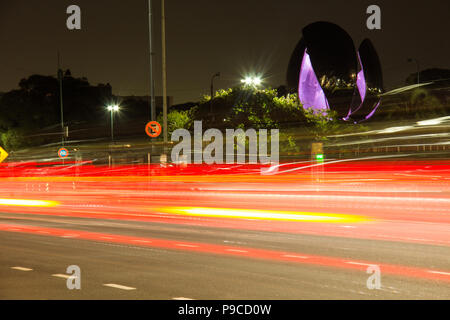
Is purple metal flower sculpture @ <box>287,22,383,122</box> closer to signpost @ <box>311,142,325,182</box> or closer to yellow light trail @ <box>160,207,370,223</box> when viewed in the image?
signpost @ <box>311,142,325,182</box>

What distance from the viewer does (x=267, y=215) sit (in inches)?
653

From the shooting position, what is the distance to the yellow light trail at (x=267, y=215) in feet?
51.2

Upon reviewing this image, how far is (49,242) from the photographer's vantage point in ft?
42.1

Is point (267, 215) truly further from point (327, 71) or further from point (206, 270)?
point (327, 71)

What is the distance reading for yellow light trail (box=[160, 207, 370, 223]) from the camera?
1559 cm

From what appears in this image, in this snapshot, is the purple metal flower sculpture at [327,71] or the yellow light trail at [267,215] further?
the purple metal flower sculpture at [327,71]

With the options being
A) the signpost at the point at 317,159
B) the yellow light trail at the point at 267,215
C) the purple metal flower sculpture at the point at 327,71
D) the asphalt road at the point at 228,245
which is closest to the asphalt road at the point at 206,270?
the asphalt road at the point at 228,245

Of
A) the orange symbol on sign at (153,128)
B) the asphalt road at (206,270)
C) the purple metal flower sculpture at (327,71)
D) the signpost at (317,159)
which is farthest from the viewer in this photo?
the purple metal flower sculpture at (327,71)

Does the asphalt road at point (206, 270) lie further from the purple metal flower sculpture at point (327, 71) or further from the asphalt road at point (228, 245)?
the purple metal flower sculpture at point (327, 71)

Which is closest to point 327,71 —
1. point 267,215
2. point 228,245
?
point 267,215

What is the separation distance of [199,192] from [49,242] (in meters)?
11.8

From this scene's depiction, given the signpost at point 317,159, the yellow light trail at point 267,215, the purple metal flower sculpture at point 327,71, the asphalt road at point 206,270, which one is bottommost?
the asphalt road at point 206,270

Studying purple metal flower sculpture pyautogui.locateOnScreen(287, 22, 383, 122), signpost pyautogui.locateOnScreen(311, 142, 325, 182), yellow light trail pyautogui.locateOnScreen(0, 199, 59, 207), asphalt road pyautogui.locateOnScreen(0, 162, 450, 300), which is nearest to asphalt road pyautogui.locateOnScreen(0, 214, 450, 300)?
asphalt road pyautogui.locateOnScreen(0, 162, 450, 300)
